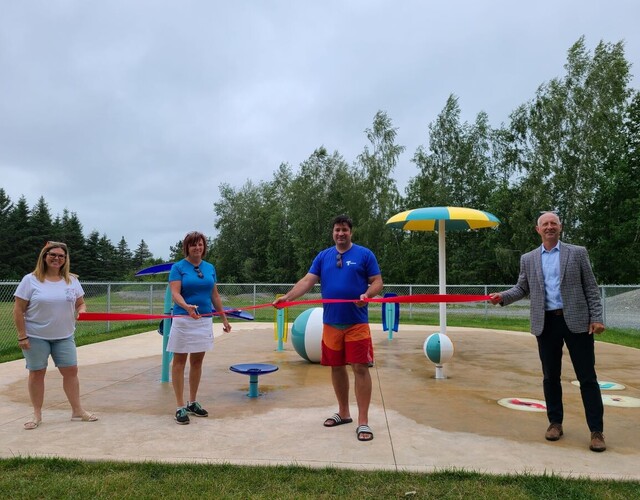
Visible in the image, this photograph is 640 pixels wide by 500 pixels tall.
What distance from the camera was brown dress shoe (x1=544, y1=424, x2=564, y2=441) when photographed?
426 centimetres

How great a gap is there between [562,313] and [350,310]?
5.87ft

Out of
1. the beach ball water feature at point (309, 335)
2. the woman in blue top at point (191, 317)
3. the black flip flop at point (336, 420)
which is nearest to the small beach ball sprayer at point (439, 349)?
the beach ball water feature at point (309, 335)

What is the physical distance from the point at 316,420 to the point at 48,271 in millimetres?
2990

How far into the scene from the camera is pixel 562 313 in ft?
13.5

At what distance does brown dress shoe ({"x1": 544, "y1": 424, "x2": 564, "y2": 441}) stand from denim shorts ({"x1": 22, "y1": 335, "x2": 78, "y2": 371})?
440 centimetres

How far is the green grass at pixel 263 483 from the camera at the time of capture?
308cm

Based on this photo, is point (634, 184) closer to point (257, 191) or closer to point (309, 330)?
point (309, 330)

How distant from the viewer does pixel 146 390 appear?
634 centimetres

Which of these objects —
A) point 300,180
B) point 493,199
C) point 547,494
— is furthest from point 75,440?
point 300,180

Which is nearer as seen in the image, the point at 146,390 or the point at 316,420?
the point at 316,420

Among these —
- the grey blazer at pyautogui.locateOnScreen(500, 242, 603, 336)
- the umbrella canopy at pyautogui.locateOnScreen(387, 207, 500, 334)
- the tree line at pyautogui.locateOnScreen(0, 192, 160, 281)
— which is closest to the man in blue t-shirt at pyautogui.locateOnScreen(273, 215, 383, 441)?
the grey blazer at pyautogui.locateOnScreen(500, 242, 603, 336)

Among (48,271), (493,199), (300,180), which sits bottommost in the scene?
(48,271)

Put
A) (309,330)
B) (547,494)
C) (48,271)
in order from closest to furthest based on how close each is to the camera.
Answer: (547,494)
(48,271)
(309,330)

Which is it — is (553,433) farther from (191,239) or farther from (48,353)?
(48,353)
